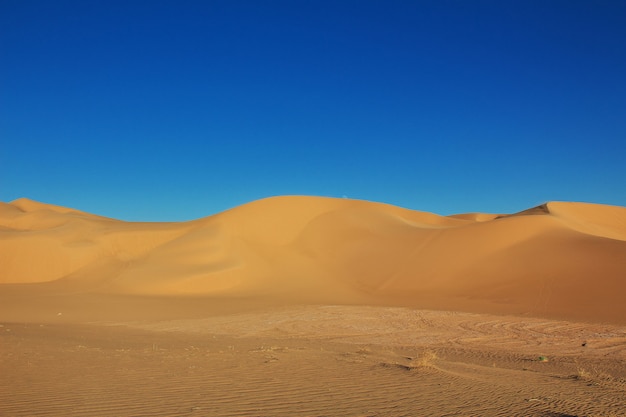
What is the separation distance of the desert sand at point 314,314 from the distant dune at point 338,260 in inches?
6.7

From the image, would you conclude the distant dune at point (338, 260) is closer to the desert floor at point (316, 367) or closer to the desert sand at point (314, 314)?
the desert sand at point (314, 314)

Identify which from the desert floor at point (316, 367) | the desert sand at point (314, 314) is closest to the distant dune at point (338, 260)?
the desert sand at point (314, 314)

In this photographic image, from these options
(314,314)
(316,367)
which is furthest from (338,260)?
(316,367)

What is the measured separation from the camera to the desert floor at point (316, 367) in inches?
270

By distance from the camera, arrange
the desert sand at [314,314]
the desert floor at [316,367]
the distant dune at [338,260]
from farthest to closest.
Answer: the distant dune at [338,260], the desert sand at [314,314], the desert floor at [316,367]

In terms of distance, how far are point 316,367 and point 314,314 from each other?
12885 millimetres

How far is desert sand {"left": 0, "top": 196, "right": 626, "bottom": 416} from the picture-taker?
7.54 meters

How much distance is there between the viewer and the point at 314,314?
22.9 m

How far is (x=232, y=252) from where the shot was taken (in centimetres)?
3966

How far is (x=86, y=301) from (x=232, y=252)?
529 inches

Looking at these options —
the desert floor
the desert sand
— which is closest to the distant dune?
the desert sand

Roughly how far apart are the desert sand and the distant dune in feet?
0.55

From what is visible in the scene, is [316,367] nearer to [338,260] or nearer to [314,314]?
[314,314]

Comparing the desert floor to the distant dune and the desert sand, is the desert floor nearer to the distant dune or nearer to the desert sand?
the desert sand
